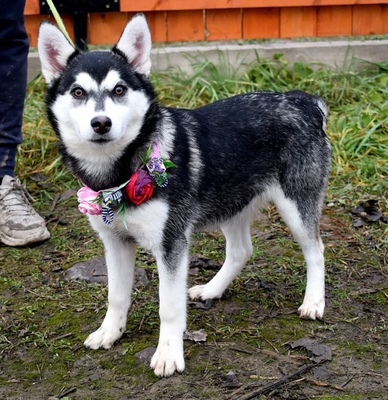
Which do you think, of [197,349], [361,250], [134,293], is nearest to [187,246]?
[197,349]

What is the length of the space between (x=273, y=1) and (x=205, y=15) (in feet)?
1.97

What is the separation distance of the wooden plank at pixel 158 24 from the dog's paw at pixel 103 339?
146 inches

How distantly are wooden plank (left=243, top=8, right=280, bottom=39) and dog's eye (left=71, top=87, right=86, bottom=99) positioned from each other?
392 cm

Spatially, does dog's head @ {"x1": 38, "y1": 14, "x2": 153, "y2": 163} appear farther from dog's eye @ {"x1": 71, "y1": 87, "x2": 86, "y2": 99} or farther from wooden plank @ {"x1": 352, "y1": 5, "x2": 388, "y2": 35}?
wooden plank @ {"x1": 352, "y1": 5, "x2": 388, "y2": 35}

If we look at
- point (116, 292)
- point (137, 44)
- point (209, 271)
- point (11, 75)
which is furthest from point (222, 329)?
point (11, 75)

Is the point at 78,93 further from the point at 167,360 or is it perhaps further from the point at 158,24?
the point at 158,24

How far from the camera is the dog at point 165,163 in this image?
318cm

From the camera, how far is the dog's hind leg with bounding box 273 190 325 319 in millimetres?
3775

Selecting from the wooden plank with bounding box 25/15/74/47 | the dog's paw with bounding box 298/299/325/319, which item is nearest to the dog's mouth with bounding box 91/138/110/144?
the dog's paw with bounding box 298/299/325/319

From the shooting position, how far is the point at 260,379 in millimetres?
3201

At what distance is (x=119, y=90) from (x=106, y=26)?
374cm

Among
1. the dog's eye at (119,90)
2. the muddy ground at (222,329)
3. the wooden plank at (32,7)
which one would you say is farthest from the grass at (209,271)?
the dog's eye at (119,90)

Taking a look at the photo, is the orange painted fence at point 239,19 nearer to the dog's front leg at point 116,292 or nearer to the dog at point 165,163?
the dog at point 165,163

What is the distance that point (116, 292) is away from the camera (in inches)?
139
